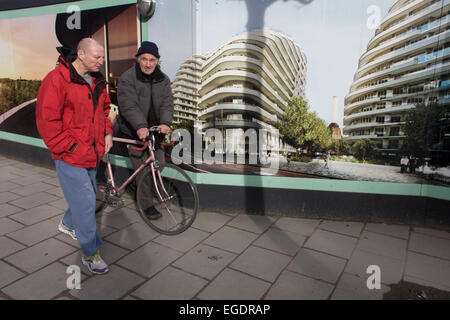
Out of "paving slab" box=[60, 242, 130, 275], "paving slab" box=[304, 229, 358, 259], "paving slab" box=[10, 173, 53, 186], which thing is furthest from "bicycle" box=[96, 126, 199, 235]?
"paving slab" box=[10, 173, 53, 186]

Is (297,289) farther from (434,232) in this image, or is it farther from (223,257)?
(434,232)

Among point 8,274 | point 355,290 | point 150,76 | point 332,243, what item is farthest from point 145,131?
point 355,290

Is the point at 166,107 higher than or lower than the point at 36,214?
higher

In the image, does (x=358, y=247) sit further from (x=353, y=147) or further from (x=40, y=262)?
(x=40, y=262)

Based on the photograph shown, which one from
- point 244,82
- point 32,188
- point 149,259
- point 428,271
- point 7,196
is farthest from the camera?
point 32,188

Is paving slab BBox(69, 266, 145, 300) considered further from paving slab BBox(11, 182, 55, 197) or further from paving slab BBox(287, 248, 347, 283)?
paving slab BBox(11, 182, 55, 197)

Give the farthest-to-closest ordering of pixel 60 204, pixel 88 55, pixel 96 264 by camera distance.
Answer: pixel 60 204, pixel 96 264, pixel 88 55

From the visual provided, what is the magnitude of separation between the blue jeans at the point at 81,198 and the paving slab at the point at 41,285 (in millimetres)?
290

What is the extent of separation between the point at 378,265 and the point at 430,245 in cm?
86

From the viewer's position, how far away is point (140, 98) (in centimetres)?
383

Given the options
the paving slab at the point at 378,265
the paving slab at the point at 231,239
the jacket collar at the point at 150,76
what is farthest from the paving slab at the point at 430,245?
the jacket collar at the point at 150,76

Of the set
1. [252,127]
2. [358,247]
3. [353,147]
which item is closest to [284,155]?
[252,127]

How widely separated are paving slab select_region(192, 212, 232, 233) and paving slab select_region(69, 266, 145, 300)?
3.80 feet

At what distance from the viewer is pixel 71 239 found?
3570 mm
